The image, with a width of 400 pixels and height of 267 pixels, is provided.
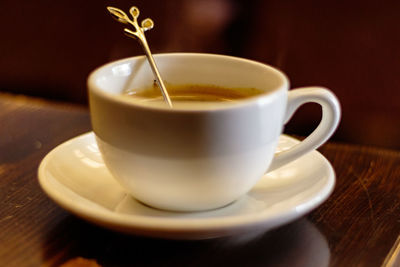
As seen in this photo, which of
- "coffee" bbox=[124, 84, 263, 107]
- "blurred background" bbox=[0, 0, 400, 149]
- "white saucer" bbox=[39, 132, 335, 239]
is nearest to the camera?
"white saucer" bbox=[39, 132, 335, 239]

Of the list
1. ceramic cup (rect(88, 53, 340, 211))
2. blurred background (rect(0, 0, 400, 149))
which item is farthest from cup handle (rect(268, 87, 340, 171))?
blurred background (rect(0, 0, 400, 149))

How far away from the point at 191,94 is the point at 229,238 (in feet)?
0.59

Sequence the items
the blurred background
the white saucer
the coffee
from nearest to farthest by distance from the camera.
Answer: the white saucer
the coffee
the blurred background

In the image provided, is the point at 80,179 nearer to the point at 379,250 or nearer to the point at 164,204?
the point at 164,204

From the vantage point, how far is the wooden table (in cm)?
46

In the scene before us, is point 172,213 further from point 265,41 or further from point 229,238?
point 265,41

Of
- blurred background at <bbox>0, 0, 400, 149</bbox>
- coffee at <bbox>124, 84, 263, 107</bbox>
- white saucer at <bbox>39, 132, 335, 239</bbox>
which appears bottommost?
blurred background at <bbox>0, 0, 400, 149</bbox>

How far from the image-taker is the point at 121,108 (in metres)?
0.46

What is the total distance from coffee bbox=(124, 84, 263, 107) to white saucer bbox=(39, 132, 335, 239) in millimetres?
94

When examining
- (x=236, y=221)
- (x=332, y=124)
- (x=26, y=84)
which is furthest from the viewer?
(x=26, y=84)

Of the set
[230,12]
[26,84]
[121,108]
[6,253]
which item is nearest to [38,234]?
[6,253]

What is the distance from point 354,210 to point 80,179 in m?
0.28

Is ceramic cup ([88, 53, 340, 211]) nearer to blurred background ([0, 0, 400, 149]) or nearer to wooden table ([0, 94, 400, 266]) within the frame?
wooden table ([0, 94, 400, 266])

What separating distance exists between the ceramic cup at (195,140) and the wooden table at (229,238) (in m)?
0.05
